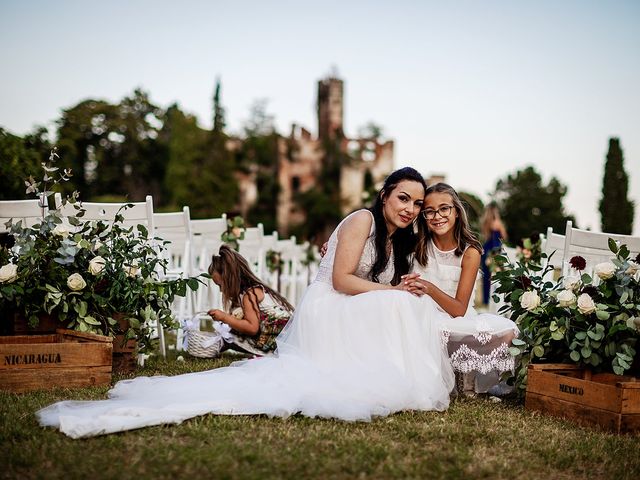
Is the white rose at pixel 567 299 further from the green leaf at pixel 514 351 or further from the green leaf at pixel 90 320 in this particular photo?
the green leaf at pixel 90 320

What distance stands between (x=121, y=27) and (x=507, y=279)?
1444 centimetres

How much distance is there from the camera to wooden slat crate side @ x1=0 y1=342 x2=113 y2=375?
3979 millimetres

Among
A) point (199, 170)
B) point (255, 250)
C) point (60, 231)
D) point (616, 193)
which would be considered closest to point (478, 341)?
point (60, 231)

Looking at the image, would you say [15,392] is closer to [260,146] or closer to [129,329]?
[129,329]

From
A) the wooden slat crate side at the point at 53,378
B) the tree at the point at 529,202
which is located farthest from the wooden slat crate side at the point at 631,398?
the tree at the point at 529,202

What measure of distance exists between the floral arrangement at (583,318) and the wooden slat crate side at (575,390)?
0.14 m

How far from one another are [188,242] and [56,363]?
7.90 ft

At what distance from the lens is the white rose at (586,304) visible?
12.2ft

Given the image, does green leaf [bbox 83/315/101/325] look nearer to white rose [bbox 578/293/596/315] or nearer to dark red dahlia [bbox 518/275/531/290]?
dark red dahlia [bbox 518/275/531/290]

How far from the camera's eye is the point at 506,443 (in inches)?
124

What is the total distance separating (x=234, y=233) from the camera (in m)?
7.31

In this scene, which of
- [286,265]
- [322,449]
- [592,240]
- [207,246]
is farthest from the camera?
[286,265]

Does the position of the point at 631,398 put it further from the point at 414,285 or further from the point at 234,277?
the point at 234,277

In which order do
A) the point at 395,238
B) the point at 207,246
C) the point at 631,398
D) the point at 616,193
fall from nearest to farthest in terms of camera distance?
1. the point at 631,398
2. the point at 395,238
3. the point at 207,246
4. the point at 616,193
